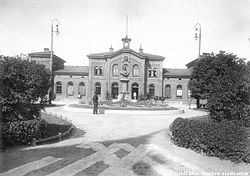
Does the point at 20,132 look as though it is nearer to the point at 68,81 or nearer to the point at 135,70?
the point at 135,70

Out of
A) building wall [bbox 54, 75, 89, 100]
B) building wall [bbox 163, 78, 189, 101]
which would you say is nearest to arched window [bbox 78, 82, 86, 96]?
building wall [bbox 54, 75, 89, 100]

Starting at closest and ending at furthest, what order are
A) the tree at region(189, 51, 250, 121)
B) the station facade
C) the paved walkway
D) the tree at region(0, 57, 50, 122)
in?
the paved walkway < the tree at region(0, 57, 50, 122) < the tree at region(189, 51, 250, 121) < the station facade

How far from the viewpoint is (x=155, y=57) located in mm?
46031

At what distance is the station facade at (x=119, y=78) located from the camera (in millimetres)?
44781

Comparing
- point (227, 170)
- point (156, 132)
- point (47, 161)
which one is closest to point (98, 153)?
point (47, 161)

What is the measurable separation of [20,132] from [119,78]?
3668cm

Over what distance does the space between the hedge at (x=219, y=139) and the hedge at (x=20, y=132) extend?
6041mm

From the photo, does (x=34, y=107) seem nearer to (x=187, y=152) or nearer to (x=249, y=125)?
(x=187, y=152)

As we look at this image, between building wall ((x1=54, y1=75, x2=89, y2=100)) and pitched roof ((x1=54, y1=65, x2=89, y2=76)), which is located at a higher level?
pitched roof ((x1=54, y1=65, x2=89, y2=76))

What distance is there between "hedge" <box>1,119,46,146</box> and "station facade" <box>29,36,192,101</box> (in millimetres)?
34807

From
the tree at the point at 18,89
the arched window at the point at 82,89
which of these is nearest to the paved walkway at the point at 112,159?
the tree at the point at 18,89

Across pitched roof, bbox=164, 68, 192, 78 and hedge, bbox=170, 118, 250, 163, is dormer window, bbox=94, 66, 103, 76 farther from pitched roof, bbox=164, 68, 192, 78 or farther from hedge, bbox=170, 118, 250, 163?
hedge, bbox=170, 118, 250, 163

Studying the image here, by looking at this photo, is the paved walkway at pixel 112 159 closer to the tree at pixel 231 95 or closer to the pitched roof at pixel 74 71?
the tree at pixel 231 95

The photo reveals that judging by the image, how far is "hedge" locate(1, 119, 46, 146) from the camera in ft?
26.8
